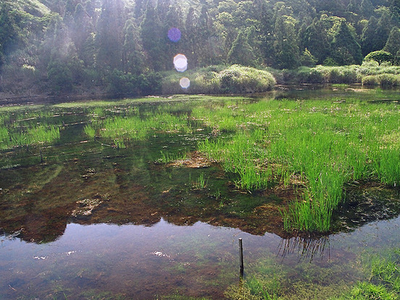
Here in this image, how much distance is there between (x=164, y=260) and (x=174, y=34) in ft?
169

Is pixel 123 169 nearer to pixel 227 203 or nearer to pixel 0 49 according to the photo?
pixel 227 203

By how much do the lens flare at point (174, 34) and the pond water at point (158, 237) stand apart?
46580 mm

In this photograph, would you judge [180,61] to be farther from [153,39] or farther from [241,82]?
[241,82]

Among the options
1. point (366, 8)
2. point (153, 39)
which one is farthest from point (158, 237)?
point (366, 8)

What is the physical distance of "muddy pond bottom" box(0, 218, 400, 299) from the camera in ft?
14.0

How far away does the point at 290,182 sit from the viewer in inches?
295

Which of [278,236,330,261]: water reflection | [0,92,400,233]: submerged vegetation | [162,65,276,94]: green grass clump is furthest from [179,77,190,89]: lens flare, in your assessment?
[278,236,330,261]: water reflection

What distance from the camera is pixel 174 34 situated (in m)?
51.3

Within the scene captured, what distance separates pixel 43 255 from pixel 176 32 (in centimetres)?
5136

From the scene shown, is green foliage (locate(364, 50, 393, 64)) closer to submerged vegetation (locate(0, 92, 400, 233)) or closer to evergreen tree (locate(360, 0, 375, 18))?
evergreen tree (locate(360, 0, 375, 18))

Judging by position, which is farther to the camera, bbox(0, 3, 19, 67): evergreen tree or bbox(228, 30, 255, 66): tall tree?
bbox(228, 30, 255, 66): tall tree

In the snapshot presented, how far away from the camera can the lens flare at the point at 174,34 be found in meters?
50.9

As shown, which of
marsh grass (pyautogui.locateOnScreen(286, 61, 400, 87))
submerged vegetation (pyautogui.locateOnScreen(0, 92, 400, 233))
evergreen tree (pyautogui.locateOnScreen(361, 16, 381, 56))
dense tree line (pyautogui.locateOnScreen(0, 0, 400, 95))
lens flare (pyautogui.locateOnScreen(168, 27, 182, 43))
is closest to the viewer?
submerged vegetation (pyautogui.locateOnScreen(0, 92, 400, 233))

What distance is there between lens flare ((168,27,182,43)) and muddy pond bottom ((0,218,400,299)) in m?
50.1
